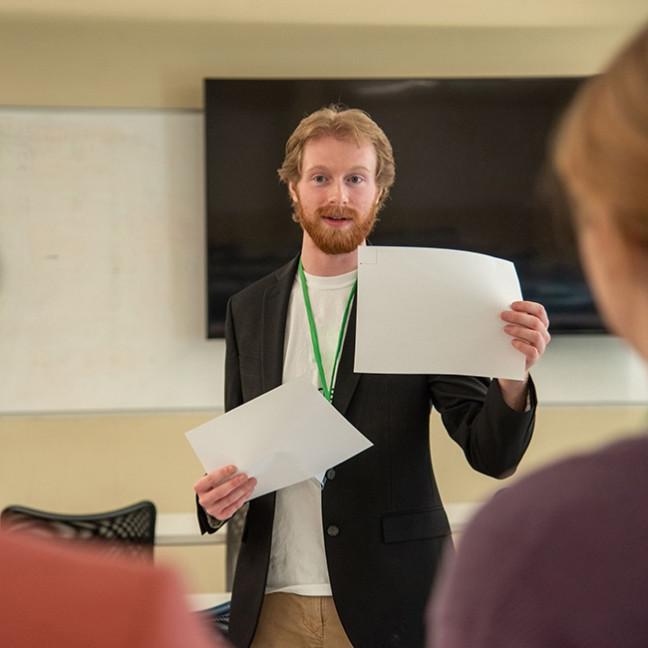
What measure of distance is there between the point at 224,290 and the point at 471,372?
272cm

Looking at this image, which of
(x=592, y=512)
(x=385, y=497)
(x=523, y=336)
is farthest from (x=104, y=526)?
(x=592, y=512)

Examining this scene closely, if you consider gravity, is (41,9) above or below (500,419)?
above

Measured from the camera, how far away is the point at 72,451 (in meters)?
4.79

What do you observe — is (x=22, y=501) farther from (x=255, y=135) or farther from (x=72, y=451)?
(x=255, y=135)

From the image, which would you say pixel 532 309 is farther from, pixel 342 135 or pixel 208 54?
pixel 208 54

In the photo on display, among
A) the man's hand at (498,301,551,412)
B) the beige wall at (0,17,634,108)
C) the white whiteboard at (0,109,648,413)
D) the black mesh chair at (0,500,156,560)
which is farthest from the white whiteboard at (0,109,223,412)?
the man's hand at (498,301,551,412)

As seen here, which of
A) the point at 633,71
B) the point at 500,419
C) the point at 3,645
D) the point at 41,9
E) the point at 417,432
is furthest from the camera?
the point at 41,9

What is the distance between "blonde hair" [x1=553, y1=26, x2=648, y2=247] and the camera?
1.85ft

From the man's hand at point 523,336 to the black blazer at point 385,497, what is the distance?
27mm


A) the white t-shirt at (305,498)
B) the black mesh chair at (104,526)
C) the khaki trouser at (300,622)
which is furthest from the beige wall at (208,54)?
the khaki trouser at (300,622)

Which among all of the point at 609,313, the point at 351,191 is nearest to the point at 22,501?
the point at 351,191

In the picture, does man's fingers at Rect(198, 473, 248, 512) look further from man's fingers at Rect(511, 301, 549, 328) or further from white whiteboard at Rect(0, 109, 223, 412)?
white whiteboard at Rect(0, 109, 223, 412)

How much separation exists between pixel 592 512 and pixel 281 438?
1596 millimetres

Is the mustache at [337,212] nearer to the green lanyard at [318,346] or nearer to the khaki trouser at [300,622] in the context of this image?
the green lanyard at [318,346]
